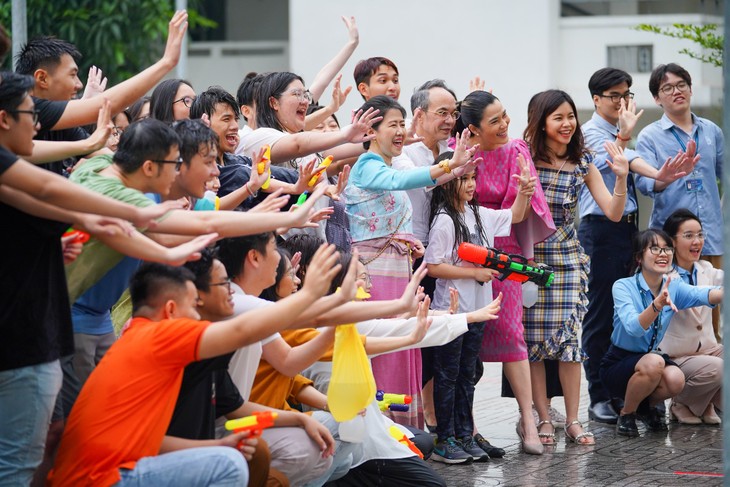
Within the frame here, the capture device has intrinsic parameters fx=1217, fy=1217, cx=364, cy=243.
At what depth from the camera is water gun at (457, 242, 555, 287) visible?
7004 millimetres

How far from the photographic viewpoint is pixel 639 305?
807cm

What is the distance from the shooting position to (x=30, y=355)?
4.23 metres

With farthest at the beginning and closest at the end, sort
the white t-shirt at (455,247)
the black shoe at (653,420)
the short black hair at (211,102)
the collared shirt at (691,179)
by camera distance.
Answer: the collared shirt at (691,179) < the black shoe at (653,420) < the white t-shirt at (455,247) < the short black hair at (211,102)

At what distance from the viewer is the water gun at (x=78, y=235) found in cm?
472

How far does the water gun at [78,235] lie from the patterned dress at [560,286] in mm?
3623

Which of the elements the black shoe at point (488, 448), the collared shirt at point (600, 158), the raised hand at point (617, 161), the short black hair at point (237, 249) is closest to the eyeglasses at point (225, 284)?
the short black hair at point (237, 249)

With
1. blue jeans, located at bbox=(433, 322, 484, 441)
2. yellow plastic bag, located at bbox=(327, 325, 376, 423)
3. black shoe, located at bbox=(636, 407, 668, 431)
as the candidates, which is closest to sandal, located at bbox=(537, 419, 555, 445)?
blue jeans, located at bbox=(433, 322, 484, 441)

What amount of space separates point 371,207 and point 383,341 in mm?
1508

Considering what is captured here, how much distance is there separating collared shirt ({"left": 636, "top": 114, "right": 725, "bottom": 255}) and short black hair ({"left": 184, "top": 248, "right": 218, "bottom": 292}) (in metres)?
4.62

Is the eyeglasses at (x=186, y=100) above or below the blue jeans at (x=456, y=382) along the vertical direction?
above

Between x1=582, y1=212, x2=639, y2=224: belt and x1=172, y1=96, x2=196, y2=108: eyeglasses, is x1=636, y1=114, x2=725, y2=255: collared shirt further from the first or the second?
x1=172, y1=96, x2=196, y2=108: eyeglasses

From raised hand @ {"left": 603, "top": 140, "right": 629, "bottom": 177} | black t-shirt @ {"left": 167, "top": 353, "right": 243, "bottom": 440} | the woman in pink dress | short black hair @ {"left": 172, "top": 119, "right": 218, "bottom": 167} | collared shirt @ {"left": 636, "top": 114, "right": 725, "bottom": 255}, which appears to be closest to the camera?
black t-shirt @ {"left": 167, "top": 353, "right": 243, "bottom": 440}

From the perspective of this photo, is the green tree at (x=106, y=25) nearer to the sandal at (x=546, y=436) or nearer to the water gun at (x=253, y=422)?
the sandal at (x=546, y=436)

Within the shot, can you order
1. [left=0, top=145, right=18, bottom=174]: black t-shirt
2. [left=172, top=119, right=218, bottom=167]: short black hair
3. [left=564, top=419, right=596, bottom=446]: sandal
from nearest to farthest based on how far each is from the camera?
[left=0, top=145, right=18, bottom=174]: black t-shirt → [left=172, top=119, right=218, bottom=167]: short black hair → [left=564, top=419, right=596, bottom=446]: sandal
